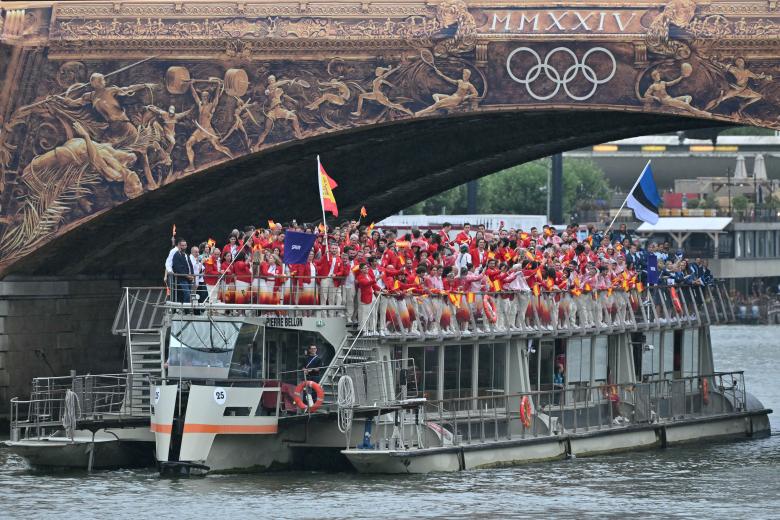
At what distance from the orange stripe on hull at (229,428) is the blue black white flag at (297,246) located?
3348 mm

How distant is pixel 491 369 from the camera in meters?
46.6

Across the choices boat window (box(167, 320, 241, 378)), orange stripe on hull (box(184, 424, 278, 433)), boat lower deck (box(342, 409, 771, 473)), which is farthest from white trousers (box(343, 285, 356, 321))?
boat lower deck (box(342, 409, 771, 473))

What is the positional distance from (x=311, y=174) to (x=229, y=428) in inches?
805

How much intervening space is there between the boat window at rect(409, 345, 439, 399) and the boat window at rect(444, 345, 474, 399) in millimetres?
405

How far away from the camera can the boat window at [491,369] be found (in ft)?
152

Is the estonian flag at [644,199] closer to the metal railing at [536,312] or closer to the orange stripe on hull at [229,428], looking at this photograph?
the metal railing at [536,312]

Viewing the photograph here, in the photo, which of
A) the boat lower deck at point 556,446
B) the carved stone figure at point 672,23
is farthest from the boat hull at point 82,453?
the carved stone figure at point 672,23

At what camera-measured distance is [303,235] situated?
4322 cm

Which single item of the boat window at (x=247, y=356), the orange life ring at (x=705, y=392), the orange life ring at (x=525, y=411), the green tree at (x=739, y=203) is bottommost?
the orange life ring at (x=525, y=411)

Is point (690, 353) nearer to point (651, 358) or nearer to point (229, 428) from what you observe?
point (651, 358)

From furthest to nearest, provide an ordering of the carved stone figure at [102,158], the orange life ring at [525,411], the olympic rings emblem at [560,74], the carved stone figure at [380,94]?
1. the carved stone figure at [102,158]
2. the carved stone figure at [380,94]
3. the olympic rings emblem at [560,74]
4. the orange life ring at [525,411]

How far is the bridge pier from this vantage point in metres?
57.6

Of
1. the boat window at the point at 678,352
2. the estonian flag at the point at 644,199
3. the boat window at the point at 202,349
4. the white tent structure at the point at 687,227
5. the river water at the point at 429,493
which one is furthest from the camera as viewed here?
the white tent structure at the point at 687,227

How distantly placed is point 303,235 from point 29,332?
679 inches
